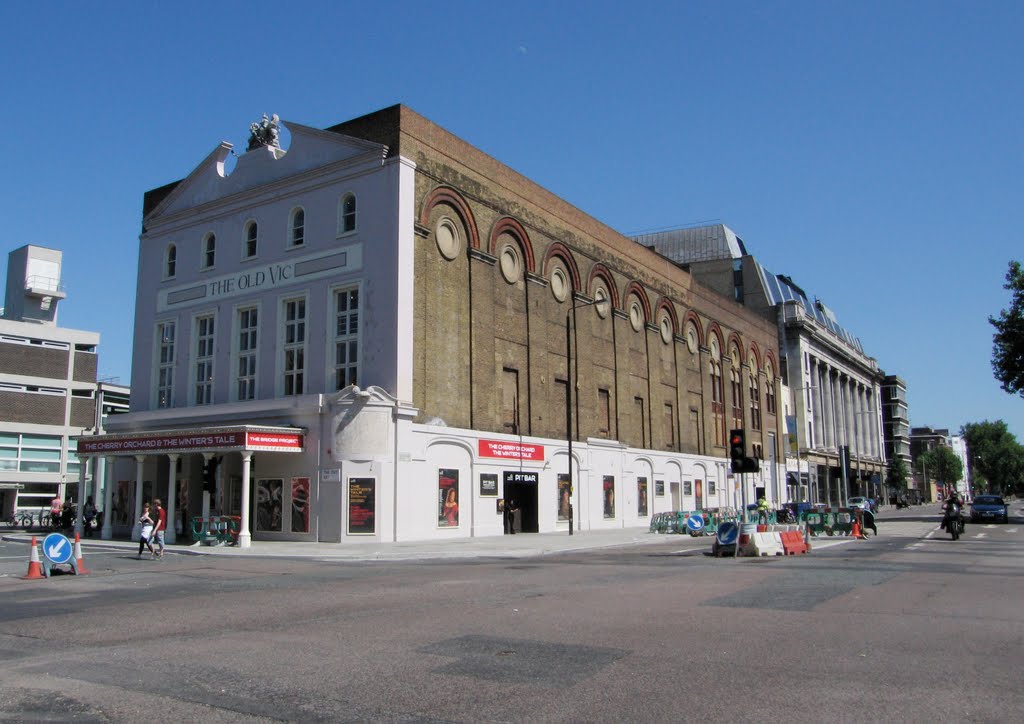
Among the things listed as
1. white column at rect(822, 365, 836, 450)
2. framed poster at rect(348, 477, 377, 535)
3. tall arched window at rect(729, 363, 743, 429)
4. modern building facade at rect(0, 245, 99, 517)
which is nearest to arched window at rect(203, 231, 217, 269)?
framed poster at rect(348, 477, 377, 535)

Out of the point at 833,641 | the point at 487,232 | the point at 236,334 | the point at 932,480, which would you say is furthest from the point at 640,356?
the point at 932,480

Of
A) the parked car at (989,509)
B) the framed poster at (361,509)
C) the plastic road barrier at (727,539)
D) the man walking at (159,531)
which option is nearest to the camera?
the plastic road barrier at (727,539)

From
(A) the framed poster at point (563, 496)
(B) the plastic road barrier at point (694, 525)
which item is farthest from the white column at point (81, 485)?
(B) the plastic road barrier at point (694, 525)

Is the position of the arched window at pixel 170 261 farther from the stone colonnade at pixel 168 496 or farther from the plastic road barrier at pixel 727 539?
the plastic road barrier at pixel 727 539

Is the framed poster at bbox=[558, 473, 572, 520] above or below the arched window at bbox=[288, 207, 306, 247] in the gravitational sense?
below

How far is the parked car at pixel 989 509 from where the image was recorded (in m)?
48.5

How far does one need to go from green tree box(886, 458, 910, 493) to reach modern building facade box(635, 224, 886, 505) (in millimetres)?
19879

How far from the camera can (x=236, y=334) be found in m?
35.1

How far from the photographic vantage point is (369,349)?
31.0 metres

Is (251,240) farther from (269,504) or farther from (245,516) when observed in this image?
(245,516)

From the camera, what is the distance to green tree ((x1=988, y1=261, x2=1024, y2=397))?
53062 millimetres

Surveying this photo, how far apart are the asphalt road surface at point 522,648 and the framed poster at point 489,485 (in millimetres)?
16791

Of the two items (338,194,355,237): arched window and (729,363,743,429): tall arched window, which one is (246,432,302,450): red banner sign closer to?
(338,194,355,237): arched window

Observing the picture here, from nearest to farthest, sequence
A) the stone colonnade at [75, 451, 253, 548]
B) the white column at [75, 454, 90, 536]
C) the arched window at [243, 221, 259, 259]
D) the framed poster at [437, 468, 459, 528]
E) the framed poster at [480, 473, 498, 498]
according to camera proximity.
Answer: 1. the stone colonnade at [75, 451, 253, 548]
2. the framed poster at [437, 468, 459, 528]
3. the white column at [75, 454, 90, 536]
4. the framed poster at [480, 473, 498, 498]
5. the arched window at [243, 221, 259, 259]
